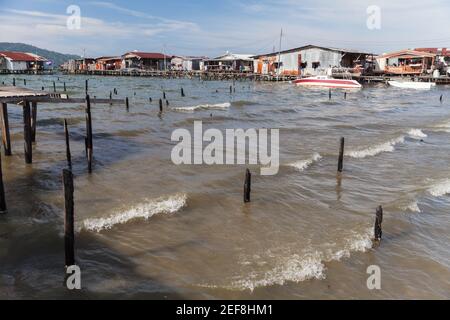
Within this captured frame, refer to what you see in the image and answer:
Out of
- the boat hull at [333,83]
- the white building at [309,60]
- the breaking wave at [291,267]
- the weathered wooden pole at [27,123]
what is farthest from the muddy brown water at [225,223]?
the white building at [309,60]

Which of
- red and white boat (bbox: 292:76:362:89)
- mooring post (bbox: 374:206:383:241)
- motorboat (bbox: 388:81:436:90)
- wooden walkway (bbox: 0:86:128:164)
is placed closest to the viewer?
mooring post (bbox: 374:206:383:241)

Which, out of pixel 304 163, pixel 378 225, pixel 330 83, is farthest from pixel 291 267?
pixel 330 83

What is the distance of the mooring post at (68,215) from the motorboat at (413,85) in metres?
70.2

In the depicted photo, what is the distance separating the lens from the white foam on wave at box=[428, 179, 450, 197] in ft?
52.6

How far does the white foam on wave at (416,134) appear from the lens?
28.9 metres

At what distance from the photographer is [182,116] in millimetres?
35688

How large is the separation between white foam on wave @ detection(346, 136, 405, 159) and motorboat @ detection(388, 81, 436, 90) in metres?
47.7

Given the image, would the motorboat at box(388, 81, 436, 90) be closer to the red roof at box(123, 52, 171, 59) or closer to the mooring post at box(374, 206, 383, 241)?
the red roof at box(123, 52, 171, 59)

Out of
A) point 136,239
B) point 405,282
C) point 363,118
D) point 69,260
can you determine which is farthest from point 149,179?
point 363,118

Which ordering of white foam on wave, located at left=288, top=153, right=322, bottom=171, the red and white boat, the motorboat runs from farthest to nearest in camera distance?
the motorboat < the red and white boat < white foam on wave, located at left=288, top=153, right=322, bottom=171

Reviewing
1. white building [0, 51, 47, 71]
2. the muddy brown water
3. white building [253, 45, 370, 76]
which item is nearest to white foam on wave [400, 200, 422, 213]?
the muddy brown water

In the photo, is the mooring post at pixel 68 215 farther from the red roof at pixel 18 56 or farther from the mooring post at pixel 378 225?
the red roof at pixel 18 56

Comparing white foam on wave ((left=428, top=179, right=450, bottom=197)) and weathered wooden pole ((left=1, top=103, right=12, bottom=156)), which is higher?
weathered wooden pole ((left=1, top=103, right=12, bottom=156))

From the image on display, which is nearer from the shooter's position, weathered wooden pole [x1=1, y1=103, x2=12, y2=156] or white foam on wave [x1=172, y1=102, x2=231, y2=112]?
weathered wooden pole [x1=1, y1=103, x2=12, y2=156]
